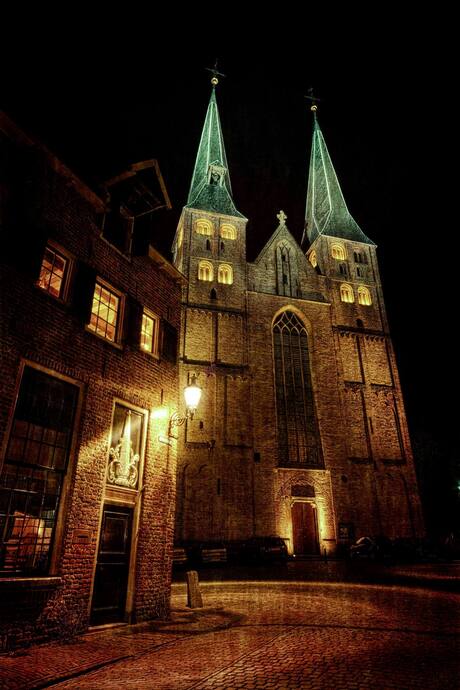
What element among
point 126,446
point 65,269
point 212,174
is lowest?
point 126,446

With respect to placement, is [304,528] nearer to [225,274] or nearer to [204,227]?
[225,274]

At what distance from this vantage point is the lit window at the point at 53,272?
22.6 ft

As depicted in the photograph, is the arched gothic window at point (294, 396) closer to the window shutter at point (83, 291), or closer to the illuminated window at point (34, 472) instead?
the window shutter at point (83, 291)

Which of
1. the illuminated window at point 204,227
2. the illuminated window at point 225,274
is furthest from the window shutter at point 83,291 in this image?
→ the illuminated window at point 204,227

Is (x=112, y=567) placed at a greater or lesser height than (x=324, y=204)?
lesser

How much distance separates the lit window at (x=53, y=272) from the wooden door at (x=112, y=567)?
3717mm

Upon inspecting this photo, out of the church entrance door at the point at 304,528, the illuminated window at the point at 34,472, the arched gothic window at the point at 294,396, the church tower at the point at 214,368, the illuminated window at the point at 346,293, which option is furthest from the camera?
the illuminated window at the point at 346,293

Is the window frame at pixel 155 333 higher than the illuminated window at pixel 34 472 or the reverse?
higher

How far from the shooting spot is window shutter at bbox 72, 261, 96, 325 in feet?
23.4

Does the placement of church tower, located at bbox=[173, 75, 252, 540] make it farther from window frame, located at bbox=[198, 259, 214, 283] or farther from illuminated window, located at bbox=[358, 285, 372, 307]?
illuminated window, located at bbox=[358, 285, 372, 307]

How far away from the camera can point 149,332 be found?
884cm

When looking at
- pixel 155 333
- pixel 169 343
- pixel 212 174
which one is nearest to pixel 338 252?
pixel 212 174

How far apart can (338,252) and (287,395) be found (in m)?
13.9

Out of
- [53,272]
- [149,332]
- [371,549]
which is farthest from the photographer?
[371,549]
